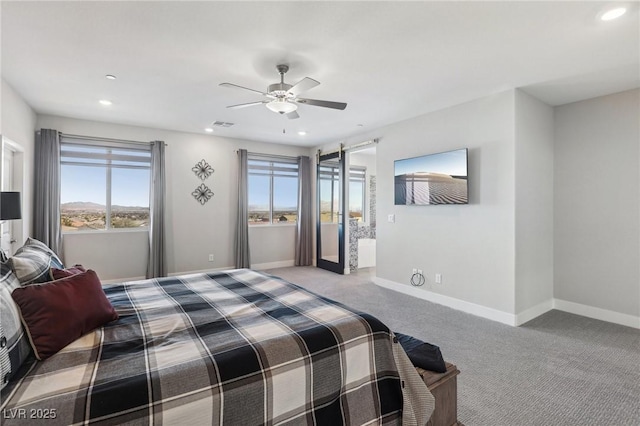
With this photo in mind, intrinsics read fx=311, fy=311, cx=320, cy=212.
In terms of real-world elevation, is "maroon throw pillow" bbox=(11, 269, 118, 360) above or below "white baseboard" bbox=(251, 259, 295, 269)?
above

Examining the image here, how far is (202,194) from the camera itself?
5793 millimetres

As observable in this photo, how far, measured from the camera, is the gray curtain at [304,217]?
6734 millimetres

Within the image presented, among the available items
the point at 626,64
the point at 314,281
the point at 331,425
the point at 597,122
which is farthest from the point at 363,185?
the point at 331,425

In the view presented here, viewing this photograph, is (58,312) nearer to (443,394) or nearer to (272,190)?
(443,394)

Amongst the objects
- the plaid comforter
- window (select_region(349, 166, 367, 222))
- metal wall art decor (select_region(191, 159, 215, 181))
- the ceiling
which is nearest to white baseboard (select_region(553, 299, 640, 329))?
the ceiling

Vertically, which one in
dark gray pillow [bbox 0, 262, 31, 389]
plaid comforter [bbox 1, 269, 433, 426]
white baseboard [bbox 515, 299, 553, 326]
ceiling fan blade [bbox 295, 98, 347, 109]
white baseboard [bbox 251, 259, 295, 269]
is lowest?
white baseboard [bbox 515, 299, 553, 326]

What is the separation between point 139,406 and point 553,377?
2840 mm

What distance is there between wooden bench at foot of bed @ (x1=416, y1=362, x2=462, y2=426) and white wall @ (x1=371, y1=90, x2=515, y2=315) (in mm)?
2156

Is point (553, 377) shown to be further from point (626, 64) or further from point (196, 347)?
point (626, 64)

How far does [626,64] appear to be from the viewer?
286cm

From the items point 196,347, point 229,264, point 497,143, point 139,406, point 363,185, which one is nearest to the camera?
point 139,406

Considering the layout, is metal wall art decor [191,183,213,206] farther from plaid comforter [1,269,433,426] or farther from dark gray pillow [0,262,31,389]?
dark gray pillow [0,262,31,389]

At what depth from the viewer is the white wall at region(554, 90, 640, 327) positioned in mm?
3465

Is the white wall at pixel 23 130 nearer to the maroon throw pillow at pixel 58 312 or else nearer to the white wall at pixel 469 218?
the maroon throw pillow at pixel 58 312
